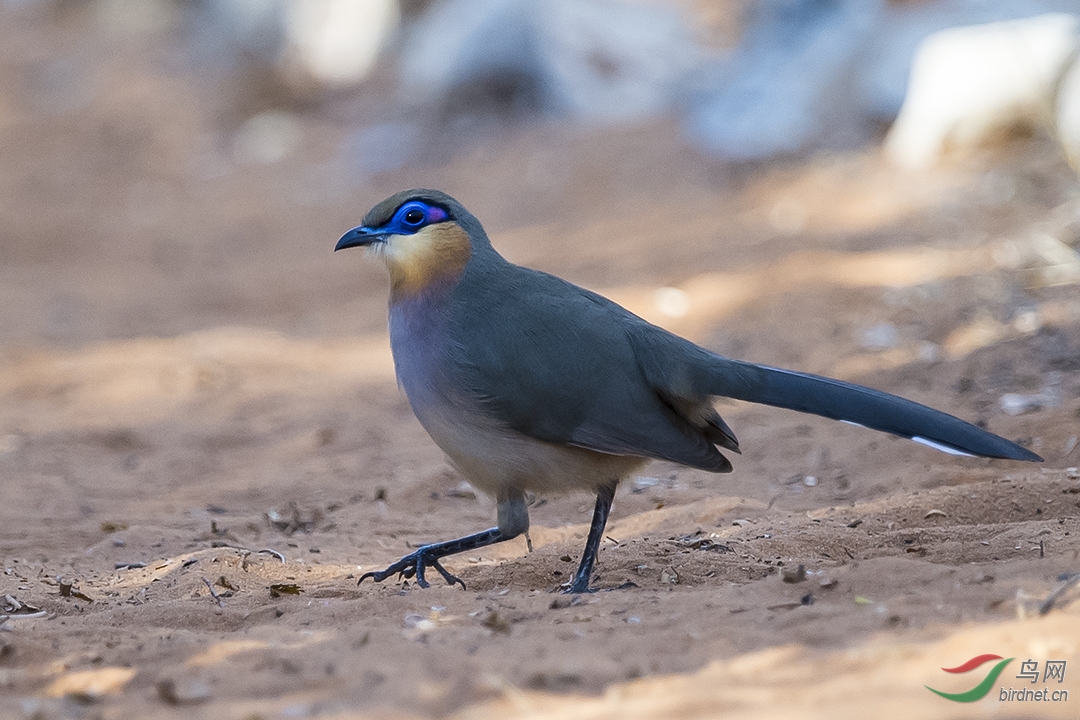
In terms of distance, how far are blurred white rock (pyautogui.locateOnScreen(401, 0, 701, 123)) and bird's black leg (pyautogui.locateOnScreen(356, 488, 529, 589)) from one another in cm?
1205

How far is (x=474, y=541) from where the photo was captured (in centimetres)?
419

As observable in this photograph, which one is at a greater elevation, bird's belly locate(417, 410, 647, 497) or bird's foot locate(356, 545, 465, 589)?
bird's belly locate(417, 410, 647, 497)

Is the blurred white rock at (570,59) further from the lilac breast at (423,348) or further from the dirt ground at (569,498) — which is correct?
the lilac breast at (423,348)

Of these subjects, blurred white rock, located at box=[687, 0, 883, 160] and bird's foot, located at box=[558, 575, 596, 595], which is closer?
bird's foot, located at box=[558, 575, 596, 595]

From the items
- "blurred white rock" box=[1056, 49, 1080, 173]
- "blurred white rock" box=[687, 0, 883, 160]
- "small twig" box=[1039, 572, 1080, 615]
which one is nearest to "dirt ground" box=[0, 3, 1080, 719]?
"small twig" box=[1039, 572, 1080, 615]

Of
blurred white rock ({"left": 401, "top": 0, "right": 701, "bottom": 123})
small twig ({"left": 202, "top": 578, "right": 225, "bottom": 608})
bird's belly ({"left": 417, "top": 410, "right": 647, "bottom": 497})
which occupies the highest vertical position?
blurred white rock ({"left": 401, "top": 0, "right": 701, "bottom": 123})

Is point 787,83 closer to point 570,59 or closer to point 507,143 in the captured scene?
point 570,59

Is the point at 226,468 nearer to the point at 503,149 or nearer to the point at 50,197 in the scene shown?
the point at 503,149

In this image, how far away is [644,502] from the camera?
5.51 metres

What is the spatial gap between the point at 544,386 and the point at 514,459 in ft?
0.94

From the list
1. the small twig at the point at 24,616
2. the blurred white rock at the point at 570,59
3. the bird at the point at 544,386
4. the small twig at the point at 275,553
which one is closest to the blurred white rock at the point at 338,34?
the blurred white rock at the point at 570,59

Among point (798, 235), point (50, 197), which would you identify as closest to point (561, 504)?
point (798, 235)

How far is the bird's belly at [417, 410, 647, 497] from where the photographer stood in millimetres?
4012

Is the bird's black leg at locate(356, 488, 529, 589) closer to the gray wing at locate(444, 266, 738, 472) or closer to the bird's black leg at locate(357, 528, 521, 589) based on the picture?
the bird's black leg at locate(357, 528, 521, 589)
